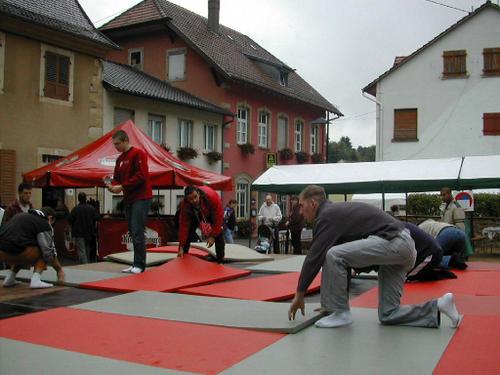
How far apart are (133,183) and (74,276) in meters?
1.50

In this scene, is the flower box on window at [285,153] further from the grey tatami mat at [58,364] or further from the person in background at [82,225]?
the grey tatami mat at [58,364]

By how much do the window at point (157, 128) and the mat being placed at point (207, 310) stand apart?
16.2 meters

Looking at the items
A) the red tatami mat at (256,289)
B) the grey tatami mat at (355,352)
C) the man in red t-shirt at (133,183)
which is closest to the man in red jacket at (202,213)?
the man in red t-shirt at (133,183)

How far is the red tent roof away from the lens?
12172mm

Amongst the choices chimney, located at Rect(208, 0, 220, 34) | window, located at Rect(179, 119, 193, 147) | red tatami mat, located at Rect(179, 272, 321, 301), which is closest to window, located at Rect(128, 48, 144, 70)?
chimney, located at Rect(208, 0, 220, 34)

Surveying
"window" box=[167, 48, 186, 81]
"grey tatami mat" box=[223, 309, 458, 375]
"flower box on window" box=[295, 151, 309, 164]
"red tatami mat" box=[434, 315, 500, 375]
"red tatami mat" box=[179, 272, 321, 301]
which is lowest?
"red tatami mat" box=[179, 272, 321, 301]

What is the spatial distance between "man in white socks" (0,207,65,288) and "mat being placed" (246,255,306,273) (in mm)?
3233

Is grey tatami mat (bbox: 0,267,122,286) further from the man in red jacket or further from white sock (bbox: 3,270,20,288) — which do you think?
the man in red jacket

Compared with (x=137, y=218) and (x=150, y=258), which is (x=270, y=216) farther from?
(x=137, y=218)

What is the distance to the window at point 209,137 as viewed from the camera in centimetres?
2516

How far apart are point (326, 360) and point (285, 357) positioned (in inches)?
10.6

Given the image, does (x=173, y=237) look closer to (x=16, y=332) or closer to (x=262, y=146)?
(x=16, y=332)

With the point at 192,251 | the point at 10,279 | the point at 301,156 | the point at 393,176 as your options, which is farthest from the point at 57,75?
the point at 301,156

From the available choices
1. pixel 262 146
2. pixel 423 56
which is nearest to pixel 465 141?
pixel 423 56
